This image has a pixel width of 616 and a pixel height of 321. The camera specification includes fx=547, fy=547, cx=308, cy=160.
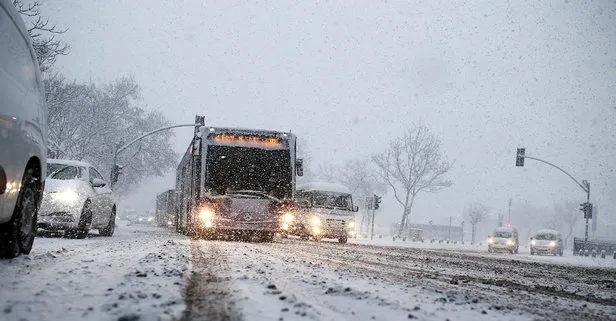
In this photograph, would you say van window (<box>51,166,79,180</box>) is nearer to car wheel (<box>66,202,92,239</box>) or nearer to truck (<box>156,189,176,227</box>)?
car wheel (<box>66,202,92,239</box>)

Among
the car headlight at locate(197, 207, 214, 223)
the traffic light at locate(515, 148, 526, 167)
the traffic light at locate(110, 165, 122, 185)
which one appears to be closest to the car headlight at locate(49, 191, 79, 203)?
the car headlight at locate(197, 207, 214, 223)

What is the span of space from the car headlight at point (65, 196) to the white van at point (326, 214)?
509 inches

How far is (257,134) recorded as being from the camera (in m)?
15.4

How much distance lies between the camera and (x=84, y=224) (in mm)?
11750

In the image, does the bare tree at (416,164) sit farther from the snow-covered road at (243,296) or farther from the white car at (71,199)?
the snow-covered road at (243,296)

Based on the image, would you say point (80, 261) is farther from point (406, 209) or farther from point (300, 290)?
point (406, 209)

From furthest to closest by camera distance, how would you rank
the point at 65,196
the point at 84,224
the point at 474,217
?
the point at 474,217 → the point at 84,224 → the point at 65,196

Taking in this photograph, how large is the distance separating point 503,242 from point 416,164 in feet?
58.9

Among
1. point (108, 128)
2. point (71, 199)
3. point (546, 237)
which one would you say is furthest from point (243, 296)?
point (108, 128)

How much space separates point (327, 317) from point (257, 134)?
1238 centimetres

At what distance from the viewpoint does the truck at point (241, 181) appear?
14.5 m

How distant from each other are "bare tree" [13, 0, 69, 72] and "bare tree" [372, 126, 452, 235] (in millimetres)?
36334

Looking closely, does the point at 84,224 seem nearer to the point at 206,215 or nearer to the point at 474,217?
the point at 206,215

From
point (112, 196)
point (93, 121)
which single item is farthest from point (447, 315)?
point (93, 121)
